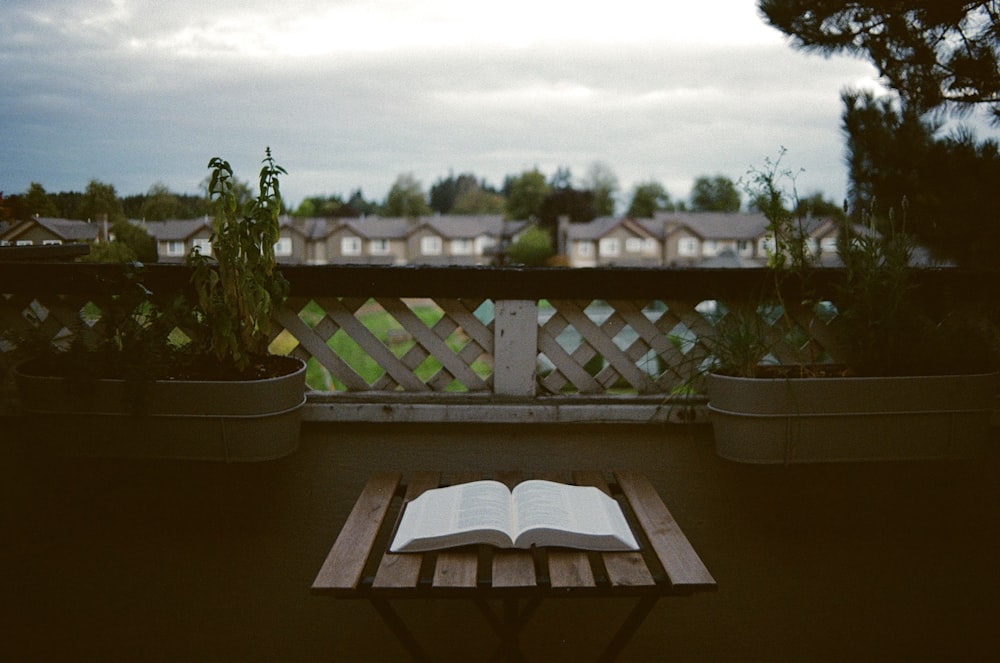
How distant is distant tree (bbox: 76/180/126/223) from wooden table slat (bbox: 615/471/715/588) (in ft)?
9.59

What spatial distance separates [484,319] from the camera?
3348 mm

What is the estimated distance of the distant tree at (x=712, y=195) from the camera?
136 inches

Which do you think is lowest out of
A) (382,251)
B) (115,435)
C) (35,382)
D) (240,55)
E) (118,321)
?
(115,435)

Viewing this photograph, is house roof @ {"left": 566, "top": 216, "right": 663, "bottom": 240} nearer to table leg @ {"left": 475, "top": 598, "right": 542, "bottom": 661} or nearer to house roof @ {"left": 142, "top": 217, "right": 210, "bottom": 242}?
house roof @ {"left": 142, "top": 217, "right": 210, "bottom": 242}

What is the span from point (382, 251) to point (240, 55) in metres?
1.26

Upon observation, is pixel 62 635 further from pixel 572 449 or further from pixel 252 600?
pixel 572 449

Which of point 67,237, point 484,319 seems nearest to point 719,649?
point 484,319

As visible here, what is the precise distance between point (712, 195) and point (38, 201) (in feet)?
9.92

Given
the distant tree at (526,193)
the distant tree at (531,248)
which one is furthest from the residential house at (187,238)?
the distant tree at (526,193)

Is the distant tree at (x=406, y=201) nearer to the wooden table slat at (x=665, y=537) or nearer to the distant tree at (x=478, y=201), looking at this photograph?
the distant tree at (x=478, y=201)

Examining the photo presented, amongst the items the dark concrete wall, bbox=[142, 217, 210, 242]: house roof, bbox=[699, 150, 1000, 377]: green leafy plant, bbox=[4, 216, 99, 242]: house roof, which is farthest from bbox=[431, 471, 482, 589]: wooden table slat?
bbox=[4, 216, 99, 242]: house roof

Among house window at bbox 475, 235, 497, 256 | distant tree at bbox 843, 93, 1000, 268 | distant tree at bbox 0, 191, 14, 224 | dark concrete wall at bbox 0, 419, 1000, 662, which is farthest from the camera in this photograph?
house window at bbox 475, 235, 497, 256

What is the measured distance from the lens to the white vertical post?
3.16 meters

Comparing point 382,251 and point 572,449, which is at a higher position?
point 382,251
